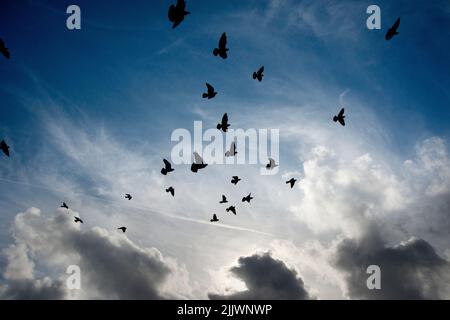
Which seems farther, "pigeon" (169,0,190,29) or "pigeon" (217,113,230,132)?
"pigeon" (217,113,230,132)

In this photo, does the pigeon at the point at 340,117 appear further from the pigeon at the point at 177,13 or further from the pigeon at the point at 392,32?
the pigeon at the point at 177,13

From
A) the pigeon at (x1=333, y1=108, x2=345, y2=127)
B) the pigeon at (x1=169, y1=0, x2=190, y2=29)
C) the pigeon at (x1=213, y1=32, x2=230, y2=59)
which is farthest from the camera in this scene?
the pigeon at (x1=333, y1=108, x2=345, y2=127)

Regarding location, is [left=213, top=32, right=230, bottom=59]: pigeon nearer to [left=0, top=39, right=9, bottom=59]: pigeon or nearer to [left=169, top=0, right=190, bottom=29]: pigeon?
[left=169, top=0, right=190, bottom=29]: pigeon

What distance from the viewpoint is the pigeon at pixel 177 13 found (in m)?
18.3

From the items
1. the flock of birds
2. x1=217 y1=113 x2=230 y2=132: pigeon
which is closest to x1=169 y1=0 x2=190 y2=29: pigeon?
the flock of birds

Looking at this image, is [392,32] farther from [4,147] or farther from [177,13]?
[4,147]

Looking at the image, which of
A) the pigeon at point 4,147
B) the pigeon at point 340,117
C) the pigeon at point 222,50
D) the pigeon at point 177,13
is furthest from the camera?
the pigeon at point 340,117

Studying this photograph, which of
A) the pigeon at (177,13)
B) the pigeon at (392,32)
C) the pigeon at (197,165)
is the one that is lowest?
the pigeon at (197,165)

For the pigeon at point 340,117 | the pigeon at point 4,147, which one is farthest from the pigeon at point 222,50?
the pigeon at point 4,147

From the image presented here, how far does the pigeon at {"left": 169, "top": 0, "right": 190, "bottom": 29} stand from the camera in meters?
18.3

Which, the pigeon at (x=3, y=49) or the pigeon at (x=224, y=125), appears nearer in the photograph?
the pigeon at (x=3, y=49)
